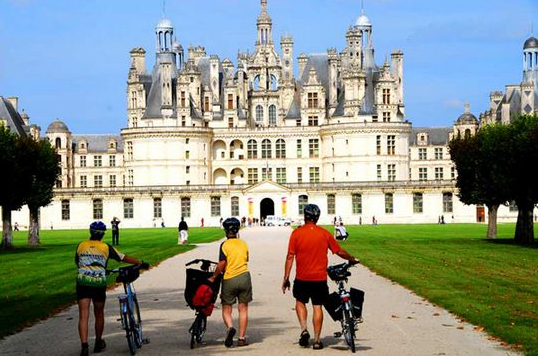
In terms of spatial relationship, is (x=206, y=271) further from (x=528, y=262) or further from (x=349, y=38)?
(x=349, y=38)

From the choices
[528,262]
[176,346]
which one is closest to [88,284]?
[176,346]

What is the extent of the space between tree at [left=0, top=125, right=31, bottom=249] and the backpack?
114 ft

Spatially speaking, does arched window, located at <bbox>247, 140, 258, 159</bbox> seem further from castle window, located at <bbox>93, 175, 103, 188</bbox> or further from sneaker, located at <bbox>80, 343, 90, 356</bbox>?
sneaker, located at <bbox>80, 343, 90, 356</bbox>

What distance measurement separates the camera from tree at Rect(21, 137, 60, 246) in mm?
56531

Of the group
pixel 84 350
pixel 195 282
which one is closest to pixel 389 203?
pixel 195 282

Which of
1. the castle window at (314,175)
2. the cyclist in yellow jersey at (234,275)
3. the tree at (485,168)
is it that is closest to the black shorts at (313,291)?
the cyclist in yellow jersey at (234,275)

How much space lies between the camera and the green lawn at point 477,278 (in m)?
19.0

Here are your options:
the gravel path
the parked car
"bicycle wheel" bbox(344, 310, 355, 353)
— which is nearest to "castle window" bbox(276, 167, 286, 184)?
the parked car

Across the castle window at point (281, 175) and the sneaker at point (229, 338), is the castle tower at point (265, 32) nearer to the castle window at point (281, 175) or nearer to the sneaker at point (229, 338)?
the castle window at point (281, 175)

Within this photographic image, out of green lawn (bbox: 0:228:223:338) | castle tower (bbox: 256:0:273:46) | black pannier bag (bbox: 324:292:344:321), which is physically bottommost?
green lawn (bbox: 0:228:223:338)

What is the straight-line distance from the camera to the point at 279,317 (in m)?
20.1

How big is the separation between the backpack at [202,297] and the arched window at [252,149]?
101063mm

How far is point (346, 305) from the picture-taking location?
51.4 feet

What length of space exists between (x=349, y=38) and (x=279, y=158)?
49.1 feet
